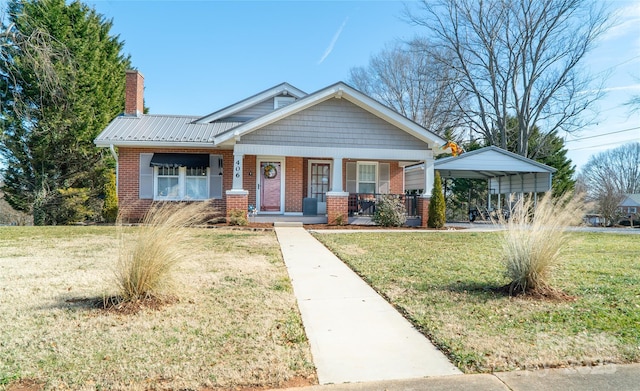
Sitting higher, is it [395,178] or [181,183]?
[395,178]

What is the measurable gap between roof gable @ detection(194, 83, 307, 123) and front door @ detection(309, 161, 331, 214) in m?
3.10

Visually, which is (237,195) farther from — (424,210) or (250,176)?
(424,210)

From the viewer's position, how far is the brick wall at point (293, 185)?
15.1 meters

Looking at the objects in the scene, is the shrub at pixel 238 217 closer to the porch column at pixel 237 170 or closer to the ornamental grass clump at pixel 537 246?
the porch column at pixel 237 170

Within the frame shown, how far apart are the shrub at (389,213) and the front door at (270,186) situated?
13.6 ft

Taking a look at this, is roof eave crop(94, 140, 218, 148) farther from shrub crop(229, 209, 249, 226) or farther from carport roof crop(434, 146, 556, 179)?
carport roof crop(434, 146, 556, 179)

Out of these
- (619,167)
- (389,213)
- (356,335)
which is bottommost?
(356,335)

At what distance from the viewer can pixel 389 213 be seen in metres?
Result: 13.0

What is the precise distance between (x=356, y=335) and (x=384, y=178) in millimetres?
13129

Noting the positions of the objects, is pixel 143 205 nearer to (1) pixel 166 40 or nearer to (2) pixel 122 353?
(1) pixel 166 40

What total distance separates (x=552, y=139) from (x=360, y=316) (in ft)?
87.4

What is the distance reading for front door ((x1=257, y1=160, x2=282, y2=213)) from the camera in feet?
49.1

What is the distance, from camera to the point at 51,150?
52.8ft

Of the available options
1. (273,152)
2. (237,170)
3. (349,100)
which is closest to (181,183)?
(237,170)
